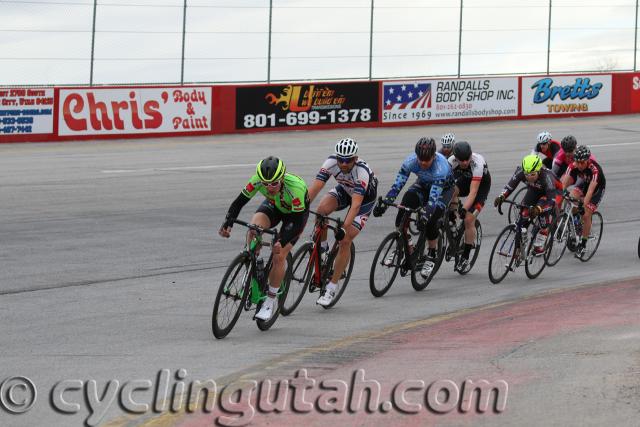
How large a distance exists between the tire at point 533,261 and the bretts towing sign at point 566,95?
2249 centimetres

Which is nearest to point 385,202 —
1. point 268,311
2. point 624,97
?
point 268,311

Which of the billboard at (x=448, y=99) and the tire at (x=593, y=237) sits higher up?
the billboard at (x=448, y=99)

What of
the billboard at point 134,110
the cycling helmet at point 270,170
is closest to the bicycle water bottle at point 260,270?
the cycling helmet at point 270,170

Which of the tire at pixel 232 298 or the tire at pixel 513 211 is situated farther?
the tire at pixel 513 211

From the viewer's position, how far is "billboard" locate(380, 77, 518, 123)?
34906 millimetres

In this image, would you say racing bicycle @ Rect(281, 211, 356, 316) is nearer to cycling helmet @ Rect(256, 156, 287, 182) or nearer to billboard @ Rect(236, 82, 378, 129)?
cycling helmet @ Rect(256, 156, 287, 182)

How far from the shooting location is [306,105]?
33688 millimetres

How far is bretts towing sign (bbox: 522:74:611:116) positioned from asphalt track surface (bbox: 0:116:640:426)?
42.9ft

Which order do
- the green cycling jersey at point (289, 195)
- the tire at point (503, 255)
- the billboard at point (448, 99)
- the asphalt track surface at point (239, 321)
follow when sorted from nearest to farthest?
the asphalt track surface at point (239, 321), the green cycling jersey at point (289, 195), the tire at point (503, 255), the billboard at point (448, 99)

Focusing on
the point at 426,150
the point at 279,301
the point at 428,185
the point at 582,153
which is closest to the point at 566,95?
the point at 582,153

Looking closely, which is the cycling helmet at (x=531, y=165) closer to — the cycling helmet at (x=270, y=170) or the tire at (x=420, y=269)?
the tire at (x=420, y=269)

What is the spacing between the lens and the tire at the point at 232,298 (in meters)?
10.5

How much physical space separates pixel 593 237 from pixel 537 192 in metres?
1.92

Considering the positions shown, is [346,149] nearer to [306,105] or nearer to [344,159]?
[344,159]
